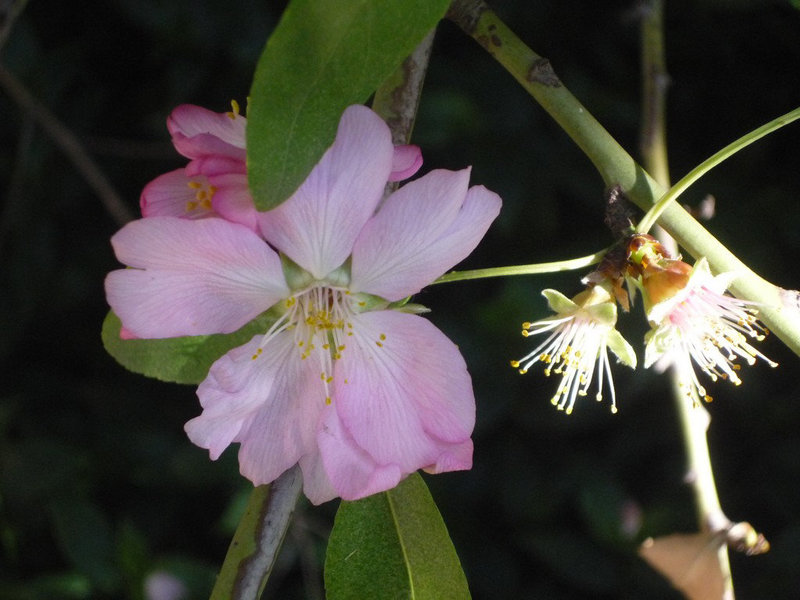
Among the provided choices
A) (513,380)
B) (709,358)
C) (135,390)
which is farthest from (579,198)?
(135,390)

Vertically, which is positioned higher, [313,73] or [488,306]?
[488,306]

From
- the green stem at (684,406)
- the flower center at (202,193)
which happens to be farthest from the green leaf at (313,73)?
the green stem at (684,406)

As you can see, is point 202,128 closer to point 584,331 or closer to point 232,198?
point 232,198

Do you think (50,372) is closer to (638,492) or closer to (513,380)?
(513,380)

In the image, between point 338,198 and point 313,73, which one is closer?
point 313,73

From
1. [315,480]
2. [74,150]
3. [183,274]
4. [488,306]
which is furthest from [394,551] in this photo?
[74,150]

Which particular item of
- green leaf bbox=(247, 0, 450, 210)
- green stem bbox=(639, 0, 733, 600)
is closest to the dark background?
green stem bbox=(639, 0, 733, 600)
